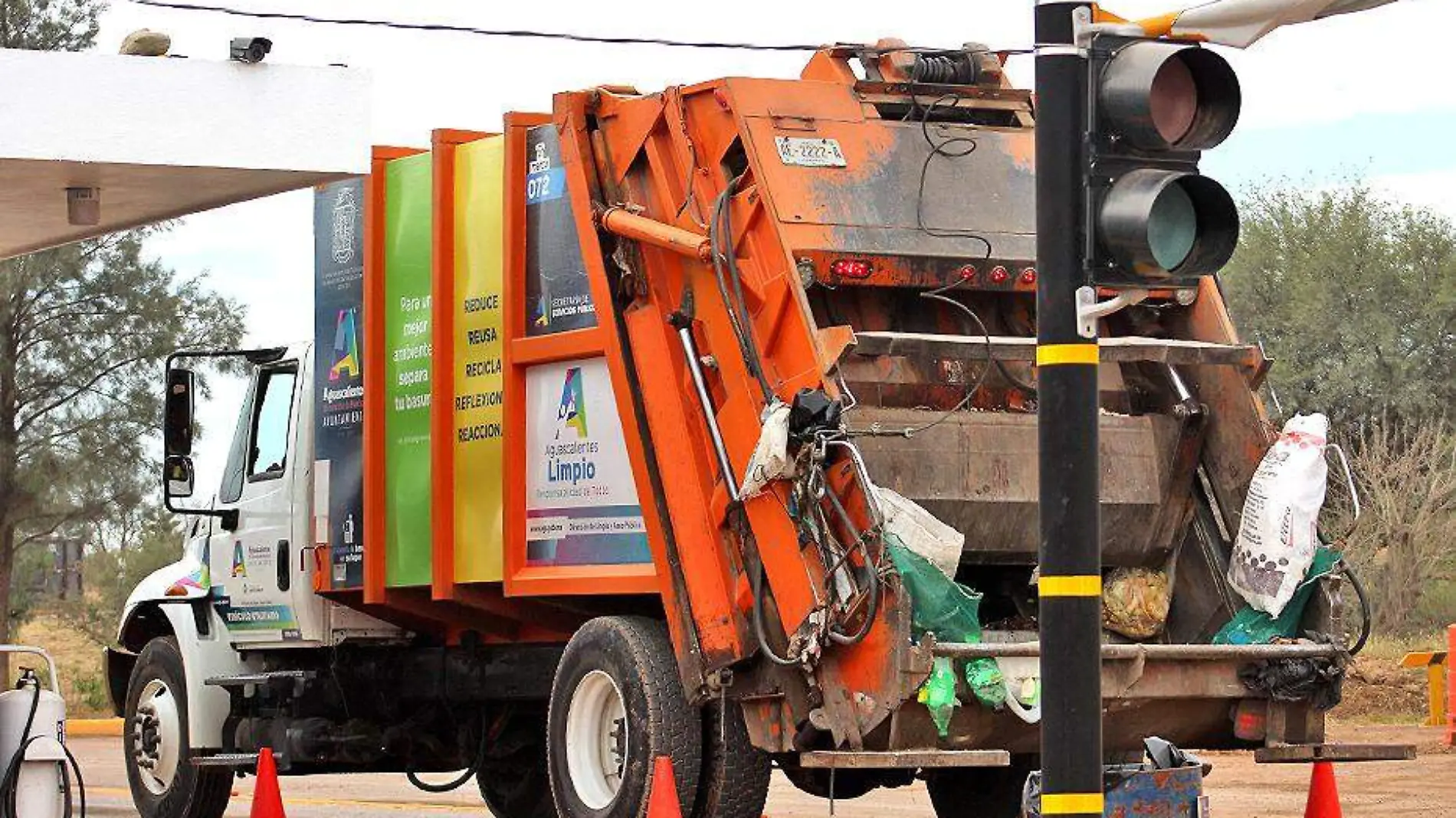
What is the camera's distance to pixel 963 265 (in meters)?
10.9

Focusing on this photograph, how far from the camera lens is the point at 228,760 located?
1373cm

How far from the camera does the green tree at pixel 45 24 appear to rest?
28.2m

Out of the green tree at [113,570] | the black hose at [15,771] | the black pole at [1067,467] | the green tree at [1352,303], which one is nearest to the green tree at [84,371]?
the green tree at [113,570]

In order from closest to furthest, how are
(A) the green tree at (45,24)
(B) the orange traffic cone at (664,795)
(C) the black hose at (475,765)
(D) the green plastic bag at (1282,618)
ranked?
(B) the orange traffic cone at (664,795) < (D) the green plastic bag at (1282,618) < (C) the black hose at (475,765) < (A) the green tree at (45,24)

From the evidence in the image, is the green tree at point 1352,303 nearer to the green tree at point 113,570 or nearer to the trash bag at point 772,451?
the green tree at point 113,570

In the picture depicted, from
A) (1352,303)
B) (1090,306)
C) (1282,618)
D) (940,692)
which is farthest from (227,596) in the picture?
(1352,303)

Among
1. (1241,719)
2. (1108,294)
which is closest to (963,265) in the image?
(1108,294)

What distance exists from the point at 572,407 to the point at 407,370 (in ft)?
4.78

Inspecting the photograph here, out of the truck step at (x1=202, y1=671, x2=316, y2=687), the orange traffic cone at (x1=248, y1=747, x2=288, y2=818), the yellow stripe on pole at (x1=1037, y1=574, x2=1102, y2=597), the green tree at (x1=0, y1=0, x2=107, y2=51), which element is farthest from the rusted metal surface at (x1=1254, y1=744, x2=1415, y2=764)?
the green tree at (x1=0, y1=0, x2=107, y2=51)

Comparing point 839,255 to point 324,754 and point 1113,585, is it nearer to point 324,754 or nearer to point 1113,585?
point 1113,585

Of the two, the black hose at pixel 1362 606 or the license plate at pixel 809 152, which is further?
the license plate at pixel 809 152

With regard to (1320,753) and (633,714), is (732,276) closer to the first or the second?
(633,714)

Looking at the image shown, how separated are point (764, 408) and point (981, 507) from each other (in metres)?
1.07

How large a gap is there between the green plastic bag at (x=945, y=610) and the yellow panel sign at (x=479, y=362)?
9.45 ft
